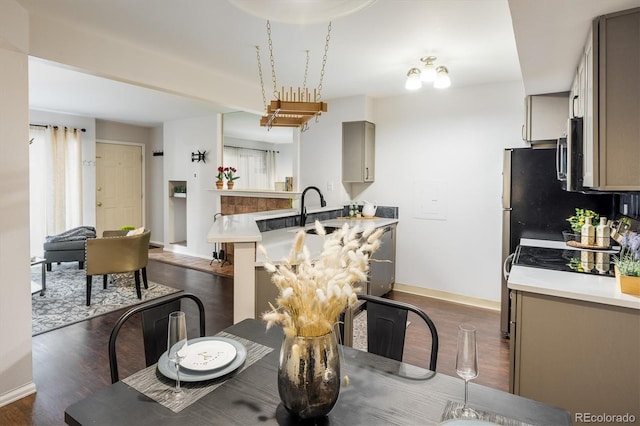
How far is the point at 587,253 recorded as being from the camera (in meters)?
2.50

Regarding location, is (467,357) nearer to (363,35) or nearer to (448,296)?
(363,35)

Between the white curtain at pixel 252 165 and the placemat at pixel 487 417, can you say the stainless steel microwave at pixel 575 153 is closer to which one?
the placemat at pixel 487 417

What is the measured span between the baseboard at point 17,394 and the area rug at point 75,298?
3.56 ft

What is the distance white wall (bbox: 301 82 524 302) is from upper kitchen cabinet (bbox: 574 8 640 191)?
7.29 feet

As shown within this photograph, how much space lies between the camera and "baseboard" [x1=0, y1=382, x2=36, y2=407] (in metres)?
2.22

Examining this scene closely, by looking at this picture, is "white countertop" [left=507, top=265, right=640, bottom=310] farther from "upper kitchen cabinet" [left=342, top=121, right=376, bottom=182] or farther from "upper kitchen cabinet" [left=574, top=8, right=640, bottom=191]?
"upper kitchen cabinet" [left=342, top=121, right=376, bottom=182]

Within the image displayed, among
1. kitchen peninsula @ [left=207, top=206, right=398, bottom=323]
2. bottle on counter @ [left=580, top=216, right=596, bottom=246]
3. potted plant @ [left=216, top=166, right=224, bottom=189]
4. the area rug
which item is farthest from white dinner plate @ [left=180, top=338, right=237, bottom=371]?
potted plant @ [left=216, top=166, right=224, bottom=189]

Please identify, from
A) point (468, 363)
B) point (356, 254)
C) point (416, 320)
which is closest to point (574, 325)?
point (468, 363)

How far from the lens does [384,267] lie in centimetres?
415

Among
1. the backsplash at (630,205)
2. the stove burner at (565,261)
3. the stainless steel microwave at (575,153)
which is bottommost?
the stove burner at (565,261)

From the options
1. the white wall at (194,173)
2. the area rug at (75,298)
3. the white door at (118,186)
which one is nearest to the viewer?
the area rug at (75,298)

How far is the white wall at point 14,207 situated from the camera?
2176 millimetres

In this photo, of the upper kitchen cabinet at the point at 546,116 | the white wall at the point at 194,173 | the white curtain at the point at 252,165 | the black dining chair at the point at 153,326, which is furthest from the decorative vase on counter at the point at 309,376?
the white curtain at the point at 252,165

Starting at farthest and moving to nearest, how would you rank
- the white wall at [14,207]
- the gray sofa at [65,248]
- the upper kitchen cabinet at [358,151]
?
the gray sofa at [65,248], the upper kitchen cabinet at [358,151], the white wall at [14,207]
